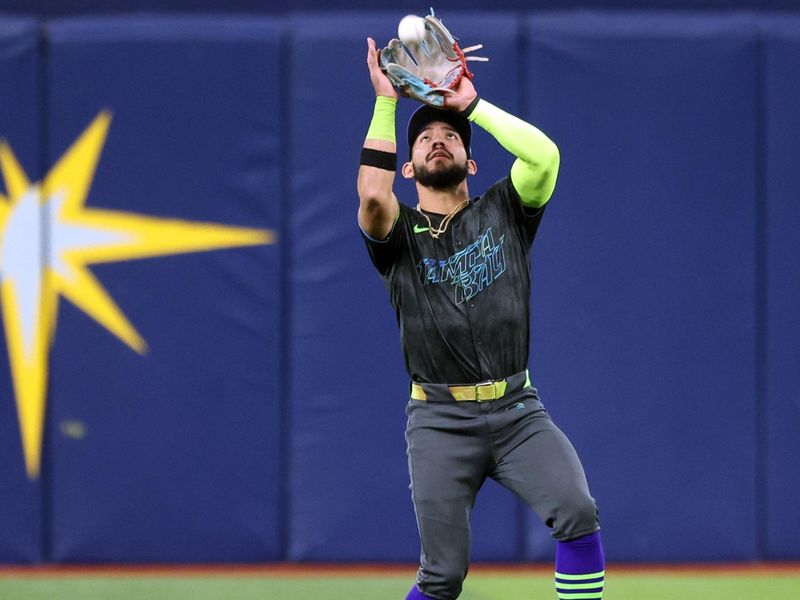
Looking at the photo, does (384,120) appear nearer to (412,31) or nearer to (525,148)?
(412,31)

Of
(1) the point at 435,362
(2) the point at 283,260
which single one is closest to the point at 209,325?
(2) the point at 283,260

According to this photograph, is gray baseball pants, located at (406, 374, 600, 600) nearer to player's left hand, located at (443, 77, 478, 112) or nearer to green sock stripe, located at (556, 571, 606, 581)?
green sock stripe, located at (556, 571, 606, 581)

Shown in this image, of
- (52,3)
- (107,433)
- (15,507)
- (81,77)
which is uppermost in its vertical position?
(52,3)

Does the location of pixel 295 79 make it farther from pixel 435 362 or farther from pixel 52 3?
pixel 435 362

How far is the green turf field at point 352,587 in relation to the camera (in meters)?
5.31

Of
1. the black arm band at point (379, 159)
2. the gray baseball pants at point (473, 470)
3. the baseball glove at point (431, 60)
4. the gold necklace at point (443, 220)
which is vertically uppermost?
the baseball glove at point (431, 60)

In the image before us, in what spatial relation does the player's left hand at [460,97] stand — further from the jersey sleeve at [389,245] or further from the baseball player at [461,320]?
the jersey sleeve at [389,245]

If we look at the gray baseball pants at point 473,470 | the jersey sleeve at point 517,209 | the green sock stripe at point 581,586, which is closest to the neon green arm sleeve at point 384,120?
the jersey sleeve at point 517,209

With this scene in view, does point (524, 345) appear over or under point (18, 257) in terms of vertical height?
under

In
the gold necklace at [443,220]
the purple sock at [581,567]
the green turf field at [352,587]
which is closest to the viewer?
the purple sock at [581,567]

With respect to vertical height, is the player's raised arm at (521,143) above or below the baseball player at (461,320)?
above

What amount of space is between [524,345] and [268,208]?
238 centimetres

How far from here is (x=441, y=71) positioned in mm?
3898

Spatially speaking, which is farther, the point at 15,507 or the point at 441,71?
the point at 15,507
